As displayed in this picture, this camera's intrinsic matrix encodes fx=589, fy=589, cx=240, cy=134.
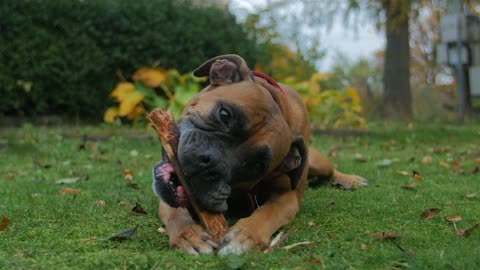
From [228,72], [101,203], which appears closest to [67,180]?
[101,203]

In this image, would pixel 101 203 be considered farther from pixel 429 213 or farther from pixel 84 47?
pixel 84 47

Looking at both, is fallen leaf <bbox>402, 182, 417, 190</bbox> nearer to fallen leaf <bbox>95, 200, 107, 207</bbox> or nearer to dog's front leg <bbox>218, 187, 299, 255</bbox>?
dog's front leg <bbox>218, 187, 299, 255</bbox>

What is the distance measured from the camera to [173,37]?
31.9 feet

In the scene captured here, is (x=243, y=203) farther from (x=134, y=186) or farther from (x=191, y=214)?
(x=134, y=186)

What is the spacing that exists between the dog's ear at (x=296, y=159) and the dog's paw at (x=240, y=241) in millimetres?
640

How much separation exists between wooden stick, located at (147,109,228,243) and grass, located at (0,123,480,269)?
24cm

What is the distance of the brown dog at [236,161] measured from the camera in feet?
9.45

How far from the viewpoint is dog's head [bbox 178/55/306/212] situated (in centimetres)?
291

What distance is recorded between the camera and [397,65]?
12.5m

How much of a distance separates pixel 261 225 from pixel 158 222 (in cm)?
71

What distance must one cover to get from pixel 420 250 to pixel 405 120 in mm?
10151

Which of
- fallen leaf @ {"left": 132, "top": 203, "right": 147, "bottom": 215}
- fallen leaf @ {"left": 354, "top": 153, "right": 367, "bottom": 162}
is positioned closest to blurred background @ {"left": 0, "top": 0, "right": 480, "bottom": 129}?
fallen leaf @ {"left": 354, "top": 153, "right": 367, "bottom": 162}

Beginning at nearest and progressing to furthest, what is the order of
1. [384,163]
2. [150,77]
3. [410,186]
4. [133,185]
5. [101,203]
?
1. [101,203]
2. [410,186]
3. [133,185]
4. [384,163]
5. [150,77]

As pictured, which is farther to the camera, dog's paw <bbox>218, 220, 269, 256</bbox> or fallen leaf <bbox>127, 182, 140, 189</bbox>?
fallen leaf <bbox>127, 182, 140, 189</bbox>
